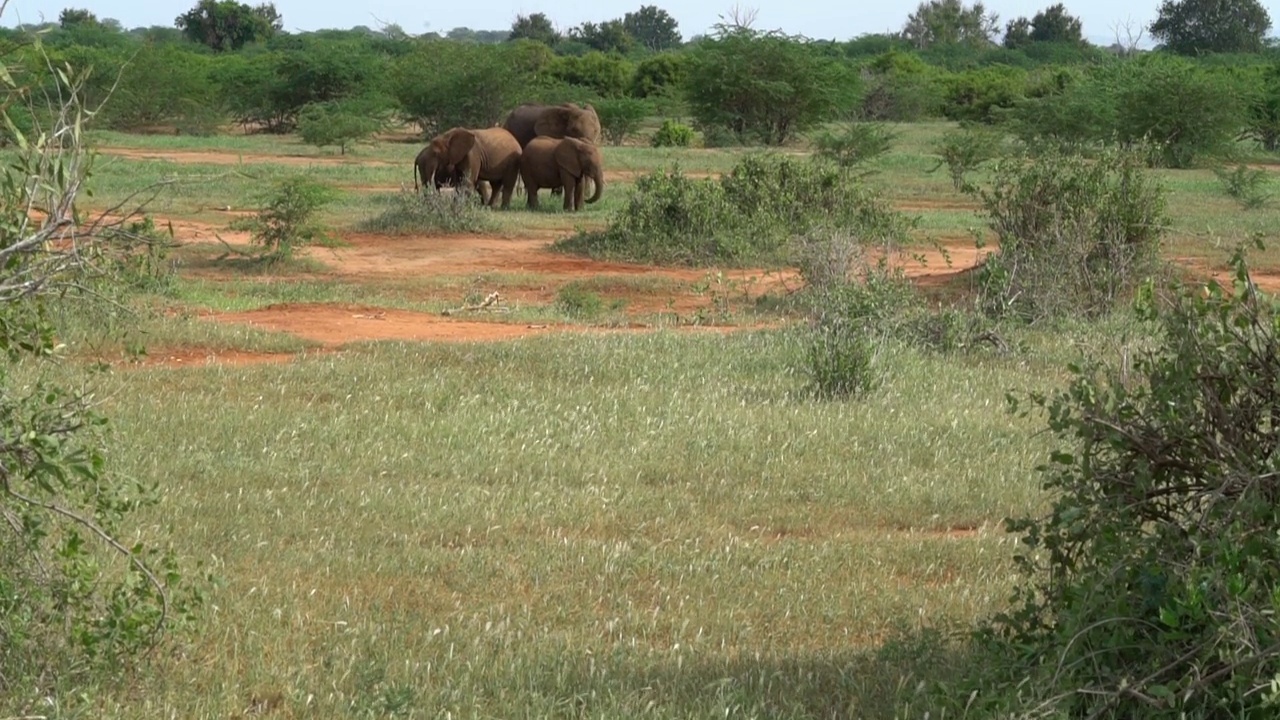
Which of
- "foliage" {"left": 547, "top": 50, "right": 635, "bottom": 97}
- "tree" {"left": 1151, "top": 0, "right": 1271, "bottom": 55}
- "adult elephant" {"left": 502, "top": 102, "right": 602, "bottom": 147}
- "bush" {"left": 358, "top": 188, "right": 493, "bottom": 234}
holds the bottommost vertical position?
"bush" {"left": 358, "top": 188, "right": 493, "bottom": 234}

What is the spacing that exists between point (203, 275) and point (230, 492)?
32.0ft

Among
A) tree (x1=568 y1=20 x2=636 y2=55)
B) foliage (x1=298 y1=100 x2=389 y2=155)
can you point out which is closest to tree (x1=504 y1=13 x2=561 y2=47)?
tree (x1=568 y1=20 x2=636 y2=55)

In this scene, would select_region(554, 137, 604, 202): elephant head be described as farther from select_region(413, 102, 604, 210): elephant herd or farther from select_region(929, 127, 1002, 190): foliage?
select_region(929, 127, 1002, 190): foliage

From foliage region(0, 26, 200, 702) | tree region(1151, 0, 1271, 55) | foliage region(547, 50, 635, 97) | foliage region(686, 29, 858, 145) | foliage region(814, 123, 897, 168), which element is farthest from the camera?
tree region(1151, 0, 1271, 55)

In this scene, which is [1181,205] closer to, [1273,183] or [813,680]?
[1273,183]

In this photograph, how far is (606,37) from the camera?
80812 millimetres

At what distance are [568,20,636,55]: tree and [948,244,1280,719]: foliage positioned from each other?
244 feet

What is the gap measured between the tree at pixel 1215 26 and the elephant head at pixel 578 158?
53.0 metres

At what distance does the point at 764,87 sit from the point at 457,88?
6.42m

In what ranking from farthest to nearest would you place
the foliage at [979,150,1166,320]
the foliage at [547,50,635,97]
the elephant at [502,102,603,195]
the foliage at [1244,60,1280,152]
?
the foliage at [547,50,635,97], the foliage at [1244,60,1280,152], the elephant at [502,102,603,195], the foliage at [979,150,1166,320]

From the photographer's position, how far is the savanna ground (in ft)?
15.2

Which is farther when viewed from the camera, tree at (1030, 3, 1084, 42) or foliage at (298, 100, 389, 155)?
tree at (1030, 3, 1084, 42)

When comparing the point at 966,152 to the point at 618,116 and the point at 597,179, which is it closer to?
the point at 597,179

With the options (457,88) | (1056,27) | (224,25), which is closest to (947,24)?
(1056,27)
